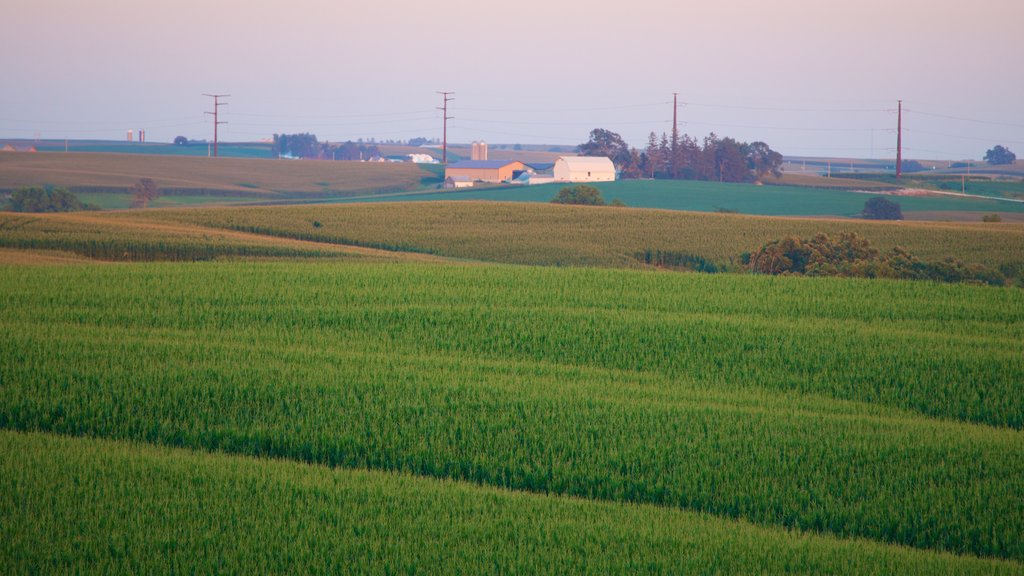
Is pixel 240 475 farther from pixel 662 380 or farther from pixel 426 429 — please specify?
pixel 662 380

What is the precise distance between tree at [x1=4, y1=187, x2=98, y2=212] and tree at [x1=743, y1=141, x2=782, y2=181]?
81657 millimetres

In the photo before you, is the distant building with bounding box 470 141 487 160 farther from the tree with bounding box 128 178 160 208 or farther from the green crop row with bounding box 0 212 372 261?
the green crop row with bounding box 0 212 372 261

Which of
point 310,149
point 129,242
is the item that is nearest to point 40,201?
point 129,242

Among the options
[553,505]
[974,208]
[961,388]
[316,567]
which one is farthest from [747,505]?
[974,208]

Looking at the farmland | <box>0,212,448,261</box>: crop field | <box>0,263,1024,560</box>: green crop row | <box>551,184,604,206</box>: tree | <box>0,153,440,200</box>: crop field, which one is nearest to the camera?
the farmland

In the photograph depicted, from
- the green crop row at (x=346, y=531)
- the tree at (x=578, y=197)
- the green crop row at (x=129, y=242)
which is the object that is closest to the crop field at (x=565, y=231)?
the green crop row at (x=129, y=242)

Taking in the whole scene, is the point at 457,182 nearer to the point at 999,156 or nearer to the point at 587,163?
the point at 587,163

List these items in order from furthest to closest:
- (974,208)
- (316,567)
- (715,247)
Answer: (974,208) → (715,247) → (316,567)

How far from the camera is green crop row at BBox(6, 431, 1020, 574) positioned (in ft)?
23.4

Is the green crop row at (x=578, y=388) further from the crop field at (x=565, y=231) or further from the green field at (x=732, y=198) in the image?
the green field at (x=732, y=198)

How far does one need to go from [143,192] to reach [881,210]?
67.7m

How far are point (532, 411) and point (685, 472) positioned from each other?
2.67 m

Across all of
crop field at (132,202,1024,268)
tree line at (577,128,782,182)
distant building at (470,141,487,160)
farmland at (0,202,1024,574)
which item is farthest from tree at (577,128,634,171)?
farmland at (0,202,1024,574)

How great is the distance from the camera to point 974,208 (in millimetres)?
74688
